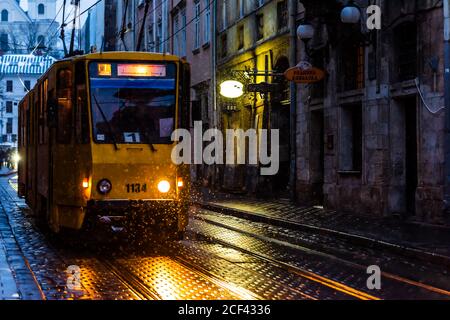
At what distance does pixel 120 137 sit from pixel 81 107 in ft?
2.62

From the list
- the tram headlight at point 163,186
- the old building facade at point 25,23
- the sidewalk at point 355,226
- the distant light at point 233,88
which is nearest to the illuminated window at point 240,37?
the distant light at point 233,88

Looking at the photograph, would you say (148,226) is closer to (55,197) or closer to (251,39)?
(55,197)

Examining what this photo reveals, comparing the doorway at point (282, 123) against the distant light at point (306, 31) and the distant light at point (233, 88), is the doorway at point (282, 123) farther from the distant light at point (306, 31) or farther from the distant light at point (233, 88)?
the distant light at point (306, 31)

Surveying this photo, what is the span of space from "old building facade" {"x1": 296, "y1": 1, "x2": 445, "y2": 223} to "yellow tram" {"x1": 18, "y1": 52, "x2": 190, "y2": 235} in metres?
6.38

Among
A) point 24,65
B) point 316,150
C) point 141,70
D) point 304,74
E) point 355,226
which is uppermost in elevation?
point 24,65

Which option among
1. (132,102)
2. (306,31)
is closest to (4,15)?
(306,31)

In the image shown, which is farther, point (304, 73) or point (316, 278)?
point (304, 73)

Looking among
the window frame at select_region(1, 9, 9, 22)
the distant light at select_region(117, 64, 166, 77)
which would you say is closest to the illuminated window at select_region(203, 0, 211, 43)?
the distant light at select_region(117, 64, 166, 77)

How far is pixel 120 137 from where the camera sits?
12.7 metres

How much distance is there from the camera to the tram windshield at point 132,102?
12.7m

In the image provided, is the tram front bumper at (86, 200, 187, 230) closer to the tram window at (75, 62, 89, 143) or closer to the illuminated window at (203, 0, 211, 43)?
the tram window at (75, 62, 89, 143)

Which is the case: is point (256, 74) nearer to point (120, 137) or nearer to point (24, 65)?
point (120, 137)

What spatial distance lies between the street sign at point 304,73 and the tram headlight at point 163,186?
840 centimetres
